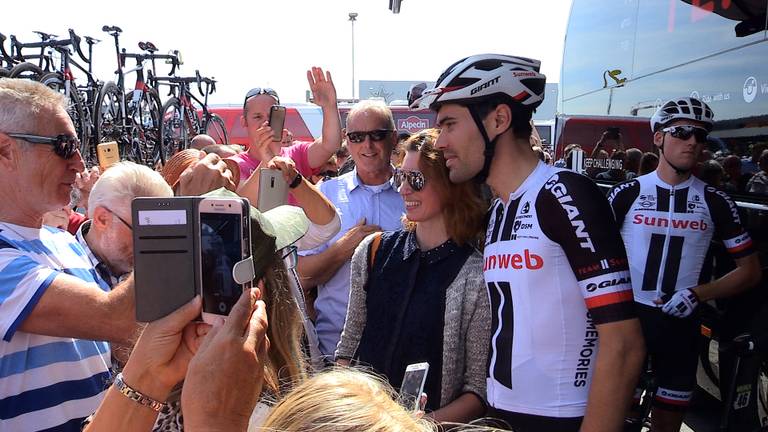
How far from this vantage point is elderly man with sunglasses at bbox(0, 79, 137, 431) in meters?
1.73

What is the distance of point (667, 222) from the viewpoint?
3.54 meters

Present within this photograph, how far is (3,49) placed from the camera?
6691 mm

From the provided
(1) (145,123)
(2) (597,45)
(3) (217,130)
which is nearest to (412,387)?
(2) (597,45)

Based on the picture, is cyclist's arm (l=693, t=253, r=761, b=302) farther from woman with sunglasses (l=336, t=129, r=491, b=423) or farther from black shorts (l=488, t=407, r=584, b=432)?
black shorts (l=488, t=407, r=584, b=432)

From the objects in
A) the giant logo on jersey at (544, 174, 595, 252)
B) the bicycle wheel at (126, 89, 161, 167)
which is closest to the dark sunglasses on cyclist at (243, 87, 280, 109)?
the giant logo on jersey at (544, 174, 595, 252)

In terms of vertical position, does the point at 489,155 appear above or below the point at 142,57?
below

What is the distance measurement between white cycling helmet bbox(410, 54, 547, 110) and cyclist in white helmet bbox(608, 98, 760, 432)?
185 cm

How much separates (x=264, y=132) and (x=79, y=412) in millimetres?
1556

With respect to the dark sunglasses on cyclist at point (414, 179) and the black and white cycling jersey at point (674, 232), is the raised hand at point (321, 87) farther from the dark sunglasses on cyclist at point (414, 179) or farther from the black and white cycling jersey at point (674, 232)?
the black and white cycling jersey at point (674, 232)

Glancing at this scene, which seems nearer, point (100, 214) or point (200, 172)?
point (100, 214)

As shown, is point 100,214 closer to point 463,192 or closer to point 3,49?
point 463,192

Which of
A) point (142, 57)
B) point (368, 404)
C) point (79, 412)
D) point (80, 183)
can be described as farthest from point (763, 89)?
point (142, 57)

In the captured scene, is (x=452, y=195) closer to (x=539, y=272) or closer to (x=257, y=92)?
(x=539, y=272)

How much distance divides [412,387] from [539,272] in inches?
28.5
